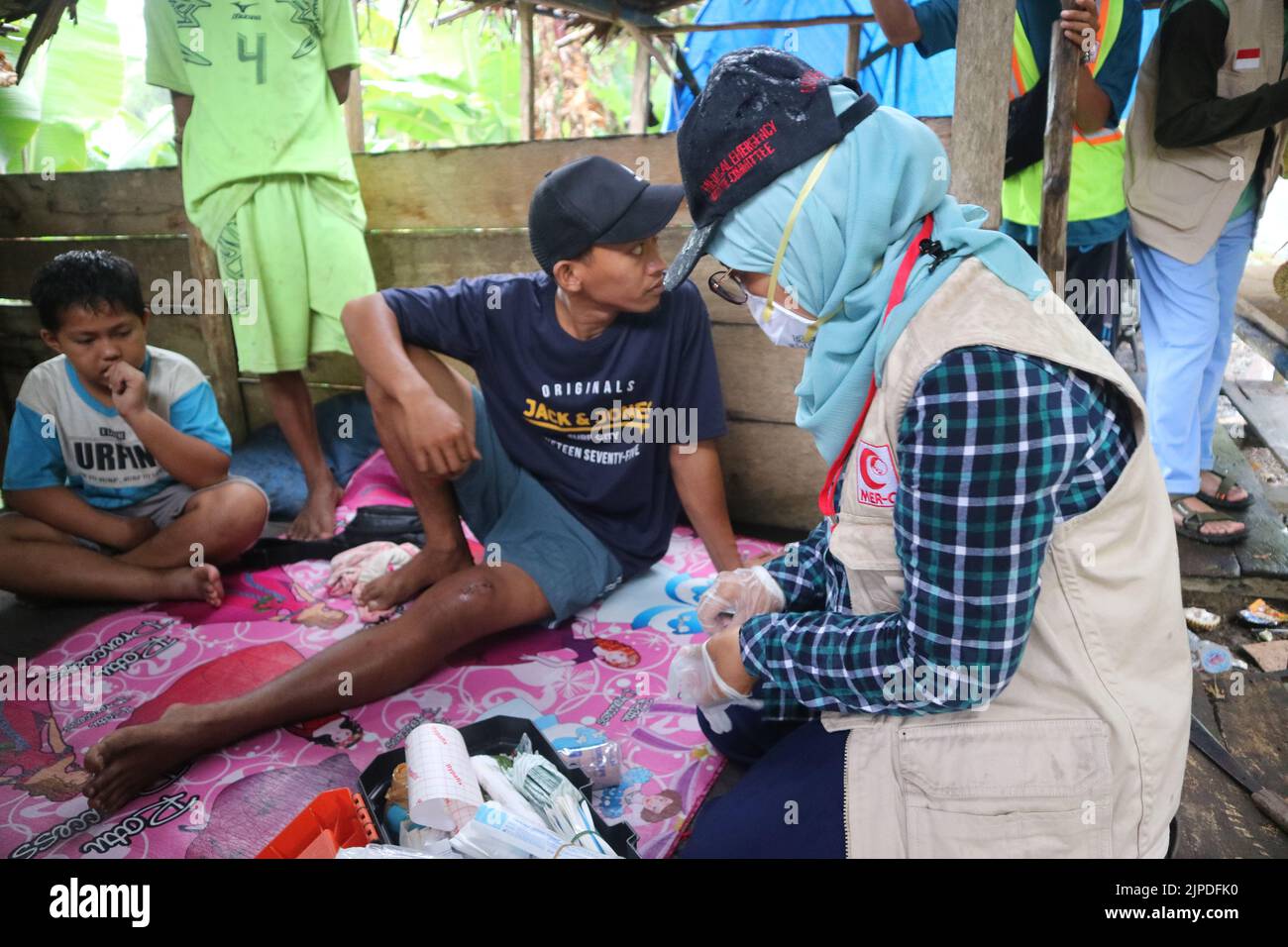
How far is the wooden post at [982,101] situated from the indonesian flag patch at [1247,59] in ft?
3.05

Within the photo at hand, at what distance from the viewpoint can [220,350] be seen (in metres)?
3.66

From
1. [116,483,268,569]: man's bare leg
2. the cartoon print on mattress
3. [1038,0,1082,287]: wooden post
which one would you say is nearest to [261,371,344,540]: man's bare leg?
[116,483,268,569]: man's bare leg

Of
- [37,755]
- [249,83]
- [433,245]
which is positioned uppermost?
[249,83]

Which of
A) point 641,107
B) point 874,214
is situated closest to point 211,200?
point 874,214

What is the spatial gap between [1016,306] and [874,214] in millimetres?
202

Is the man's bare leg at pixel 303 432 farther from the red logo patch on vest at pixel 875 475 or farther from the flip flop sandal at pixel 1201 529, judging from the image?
the flip flop sandal at pixel 1201 529

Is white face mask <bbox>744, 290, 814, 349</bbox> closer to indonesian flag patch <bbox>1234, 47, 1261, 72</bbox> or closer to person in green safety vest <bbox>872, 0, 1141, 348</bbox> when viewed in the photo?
person in green safety vest <bbox>872, 0, 1141, 348</bbox>

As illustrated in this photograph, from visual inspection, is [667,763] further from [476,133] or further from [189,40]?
[476,133]

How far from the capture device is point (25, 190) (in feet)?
11.5

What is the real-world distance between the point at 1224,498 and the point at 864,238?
2304 mm

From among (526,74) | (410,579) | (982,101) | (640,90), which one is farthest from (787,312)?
(640,90)

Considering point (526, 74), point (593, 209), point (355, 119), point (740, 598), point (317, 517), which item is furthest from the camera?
point (526, 74)

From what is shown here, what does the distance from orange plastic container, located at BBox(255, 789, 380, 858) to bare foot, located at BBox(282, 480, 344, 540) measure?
167 centimetres

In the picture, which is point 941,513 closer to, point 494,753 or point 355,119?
point 494,753
